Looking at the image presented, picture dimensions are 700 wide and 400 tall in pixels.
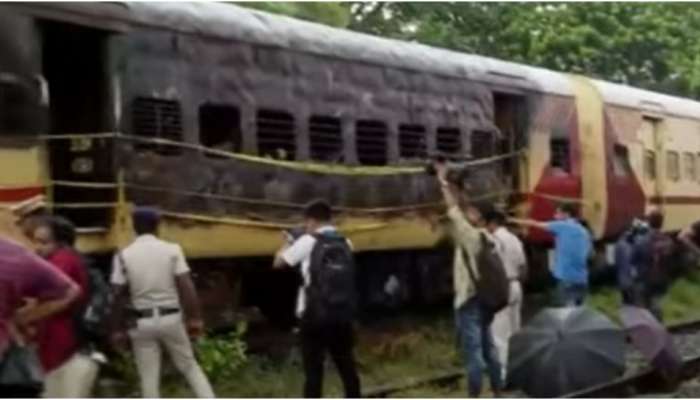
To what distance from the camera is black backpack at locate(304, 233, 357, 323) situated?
35.1ft

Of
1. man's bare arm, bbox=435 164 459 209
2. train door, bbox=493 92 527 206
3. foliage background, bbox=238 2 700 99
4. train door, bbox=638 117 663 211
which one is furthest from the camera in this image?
foliage background, bbox=238 2 700 99

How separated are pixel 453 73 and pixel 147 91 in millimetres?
6417

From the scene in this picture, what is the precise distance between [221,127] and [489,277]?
133 inches

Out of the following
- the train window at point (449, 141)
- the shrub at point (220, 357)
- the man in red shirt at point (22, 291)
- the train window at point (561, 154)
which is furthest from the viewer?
the train window at point (561, 154)

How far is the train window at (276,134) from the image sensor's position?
1465 centimetres

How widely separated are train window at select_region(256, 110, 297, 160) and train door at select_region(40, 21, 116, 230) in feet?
6.91

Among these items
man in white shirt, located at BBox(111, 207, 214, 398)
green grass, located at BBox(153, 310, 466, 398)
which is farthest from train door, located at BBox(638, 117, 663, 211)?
man in white shirt, located at BBox(111, 207, 214, 398)

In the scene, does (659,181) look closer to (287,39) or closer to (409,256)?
(409,256)

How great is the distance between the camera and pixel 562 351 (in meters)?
11.9

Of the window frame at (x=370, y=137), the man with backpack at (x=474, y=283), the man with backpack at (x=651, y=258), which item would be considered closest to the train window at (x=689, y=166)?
the man with backpack at (x=651, y=258)

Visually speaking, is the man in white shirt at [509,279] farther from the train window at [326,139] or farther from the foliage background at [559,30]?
the foliage background at [559,30]

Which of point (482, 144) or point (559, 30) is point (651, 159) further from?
point (559, 30)

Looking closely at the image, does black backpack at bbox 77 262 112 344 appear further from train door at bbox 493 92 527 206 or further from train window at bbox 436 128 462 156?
train door at bbox 493 92 527 206

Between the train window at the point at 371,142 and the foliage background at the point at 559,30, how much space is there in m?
18.9
